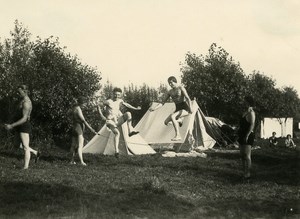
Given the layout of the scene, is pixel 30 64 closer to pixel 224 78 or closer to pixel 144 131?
pixel 144 131

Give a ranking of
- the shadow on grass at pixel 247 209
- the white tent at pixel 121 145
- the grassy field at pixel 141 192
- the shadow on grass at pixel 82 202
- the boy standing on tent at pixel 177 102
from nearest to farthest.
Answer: the shadow on grass at pixel 82 202, the grassy field at pixel 141 192, the shadow on grass at pixel 247 209, the boy standing on tent at pixel 177 102, the white tent at pixel 121 145

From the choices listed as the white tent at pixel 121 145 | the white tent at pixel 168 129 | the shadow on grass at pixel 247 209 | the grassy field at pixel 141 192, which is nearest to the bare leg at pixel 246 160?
the grassy field at pixel 141 192

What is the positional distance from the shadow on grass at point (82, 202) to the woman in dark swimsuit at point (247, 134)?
276 centimetres

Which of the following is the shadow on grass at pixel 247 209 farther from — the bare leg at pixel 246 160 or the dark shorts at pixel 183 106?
the dark shorts at pixel 183 106

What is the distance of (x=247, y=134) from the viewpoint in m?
10.2

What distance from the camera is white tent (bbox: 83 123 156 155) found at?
15.9 metres

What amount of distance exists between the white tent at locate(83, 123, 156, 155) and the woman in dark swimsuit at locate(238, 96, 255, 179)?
6128mm

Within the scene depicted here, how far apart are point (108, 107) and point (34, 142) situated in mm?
5851

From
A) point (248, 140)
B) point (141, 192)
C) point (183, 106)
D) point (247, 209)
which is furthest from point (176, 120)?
point (247, 209)

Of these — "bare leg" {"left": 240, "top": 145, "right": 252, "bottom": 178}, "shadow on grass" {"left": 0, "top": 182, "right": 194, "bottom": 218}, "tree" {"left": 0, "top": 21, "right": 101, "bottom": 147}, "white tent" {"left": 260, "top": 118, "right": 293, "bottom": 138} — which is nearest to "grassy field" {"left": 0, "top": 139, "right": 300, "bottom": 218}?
"shadow on grass" {"left": 0, "top": 182, "right": 194, "bottom": 218}

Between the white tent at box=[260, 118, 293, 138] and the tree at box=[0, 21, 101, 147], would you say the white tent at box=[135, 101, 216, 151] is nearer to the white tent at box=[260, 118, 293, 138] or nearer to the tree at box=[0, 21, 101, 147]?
the tree at box=[0, 21, 101, 147]

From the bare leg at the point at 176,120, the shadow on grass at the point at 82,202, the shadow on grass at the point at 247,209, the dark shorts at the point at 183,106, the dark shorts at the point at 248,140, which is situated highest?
the dark shorts at the point at 183,106

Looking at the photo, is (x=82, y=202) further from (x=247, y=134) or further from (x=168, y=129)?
(x=168, y=129)

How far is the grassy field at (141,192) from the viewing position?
6.84 m
